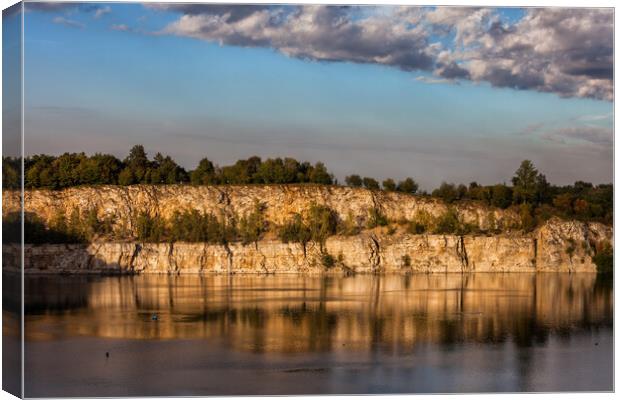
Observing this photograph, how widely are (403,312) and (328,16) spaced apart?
9.81 m

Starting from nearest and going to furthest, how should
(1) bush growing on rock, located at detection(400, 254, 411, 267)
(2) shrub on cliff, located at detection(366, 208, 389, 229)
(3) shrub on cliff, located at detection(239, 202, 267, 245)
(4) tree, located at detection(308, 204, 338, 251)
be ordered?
(1) bush growing on rock, located at detection(400, 254, 411, 267) < (3) shrub on cliff, located at detection(239, 202, 267, 245) < (4) tree, located at detection(308, 204, 338, 251) < (2) shrub on cliff, located at detection(366, 208, 389, 229)

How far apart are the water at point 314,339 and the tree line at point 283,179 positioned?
773 inches

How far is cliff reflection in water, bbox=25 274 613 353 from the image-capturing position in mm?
26547

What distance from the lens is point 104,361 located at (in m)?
22.0

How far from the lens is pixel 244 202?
66.1 metres

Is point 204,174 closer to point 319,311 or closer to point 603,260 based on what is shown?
point 603,260

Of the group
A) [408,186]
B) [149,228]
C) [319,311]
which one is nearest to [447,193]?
[408,186]

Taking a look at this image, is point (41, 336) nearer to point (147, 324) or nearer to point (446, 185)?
point (147, 324)

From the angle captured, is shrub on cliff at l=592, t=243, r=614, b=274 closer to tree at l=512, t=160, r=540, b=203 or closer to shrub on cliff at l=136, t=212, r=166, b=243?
tree at l=512, t=160, r=540, b=203

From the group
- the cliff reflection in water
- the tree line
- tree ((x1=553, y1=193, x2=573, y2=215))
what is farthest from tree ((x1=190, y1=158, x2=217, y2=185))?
tree ((x1=553, y1=193, x2=573, y2=215))

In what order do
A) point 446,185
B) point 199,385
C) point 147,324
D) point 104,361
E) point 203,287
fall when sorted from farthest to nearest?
point 446,185 → point 203,287 → point 147,324 → point 104,361 → point 199,385

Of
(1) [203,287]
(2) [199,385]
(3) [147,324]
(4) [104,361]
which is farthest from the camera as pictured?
(1) [203,287]

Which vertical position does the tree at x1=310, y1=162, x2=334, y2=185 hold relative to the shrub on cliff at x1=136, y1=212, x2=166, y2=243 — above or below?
above

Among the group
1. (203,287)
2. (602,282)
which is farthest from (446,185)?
(203,287)
